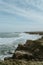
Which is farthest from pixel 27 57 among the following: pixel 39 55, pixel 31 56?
pixel 39 55

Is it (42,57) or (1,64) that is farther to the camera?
(42,57)

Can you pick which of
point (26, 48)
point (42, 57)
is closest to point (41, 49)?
point (42, 57)

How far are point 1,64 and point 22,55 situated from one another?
6.72 meters

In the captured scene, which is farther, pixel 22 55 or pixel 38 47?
pixel 38 47

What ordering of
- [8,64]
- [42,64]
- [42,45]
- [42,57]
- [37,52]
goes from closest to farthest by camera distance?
[8,64] < [42,64] < [42,57] < [37,52] < [42,45]

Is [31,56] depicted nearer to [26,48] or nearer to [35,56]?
[35,56]

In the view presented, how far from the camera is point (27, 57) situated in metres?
14.8

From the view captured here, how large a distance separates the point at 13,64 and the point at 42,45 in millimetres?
9258

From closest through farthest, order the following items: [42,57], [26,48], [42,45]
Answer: [42,57] → [42,45] → [26,48]

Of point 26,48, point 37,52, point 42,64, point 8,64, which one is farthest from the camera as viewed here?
point 26,48

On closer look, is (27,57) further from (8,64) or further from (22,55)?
(8,64)

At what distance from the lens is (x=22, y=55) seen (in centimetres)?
1494

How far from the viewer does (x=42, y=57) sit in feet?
47.6

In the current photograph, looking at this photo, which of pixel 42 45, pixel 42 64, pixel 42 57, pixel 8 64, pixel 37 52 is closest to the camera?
pixel 8 64
